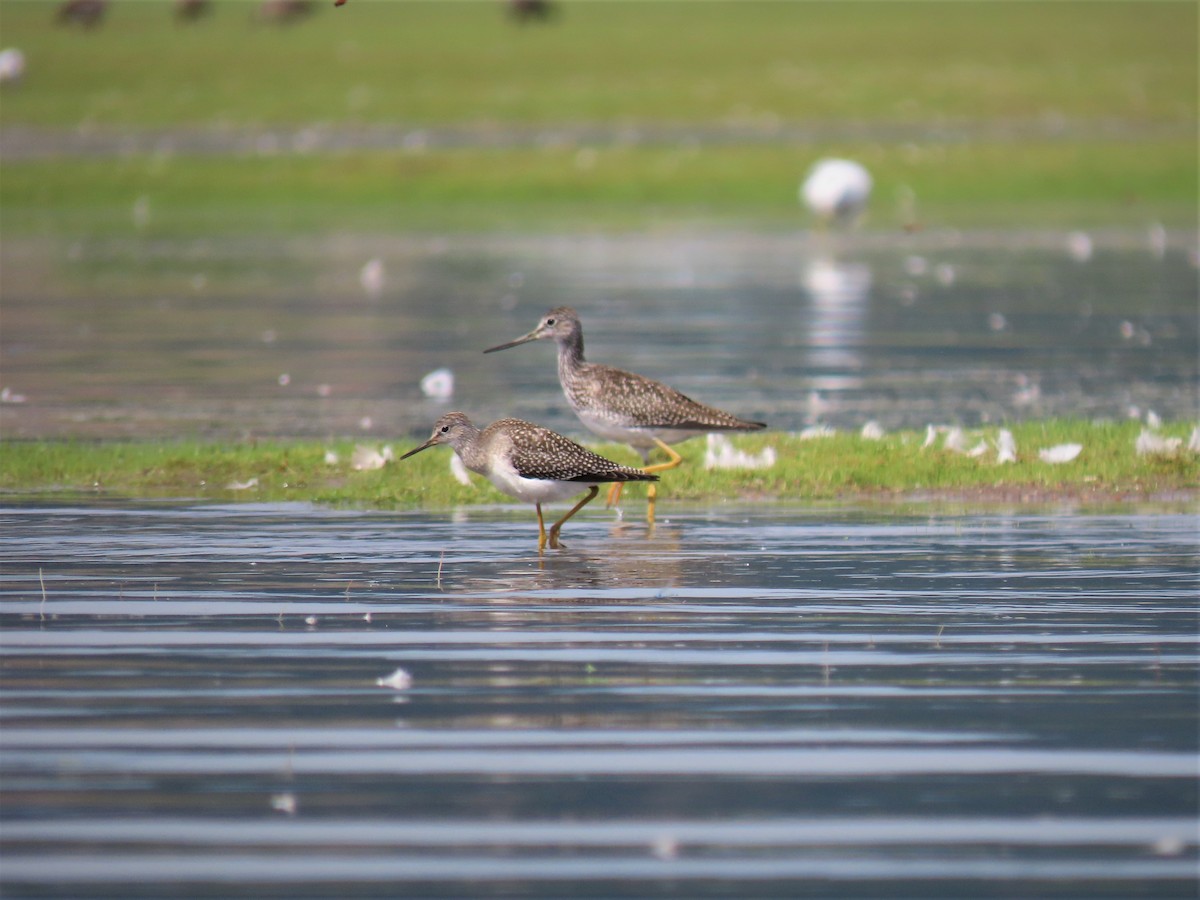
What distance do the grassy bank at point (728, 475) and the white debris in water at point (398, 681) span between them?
5064 mm

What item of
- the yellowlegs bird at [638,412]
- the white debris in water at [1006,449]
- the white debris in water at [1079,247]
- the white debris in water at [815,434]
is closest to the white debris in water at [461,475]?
the yellowlegs bird at [638,412]

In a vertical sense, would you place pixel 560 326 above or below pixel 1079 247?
below

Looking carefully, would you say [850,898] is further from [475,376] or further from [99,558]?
[475,376]

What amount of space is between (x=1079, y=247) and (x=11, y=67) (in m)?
34.1

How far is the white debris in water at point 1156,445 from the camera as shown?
14906 millimetres

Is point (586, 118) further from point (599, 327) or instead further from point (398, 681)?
point (398, 681)

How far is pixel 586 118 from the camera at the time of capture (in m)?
61.4

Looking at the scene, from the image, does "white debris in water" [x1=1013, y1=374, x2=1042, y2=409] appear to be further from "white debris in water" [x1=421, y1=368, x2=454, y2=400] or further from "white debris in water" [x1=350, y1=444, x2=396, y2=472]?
"white debris in water" [x1=350, y1=444, x2=396, y2=472]

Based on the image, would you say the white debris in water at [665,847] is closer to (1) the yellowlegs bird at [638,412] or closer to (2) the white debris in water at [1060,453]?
(1) the yellowlegs bird at [638,412]

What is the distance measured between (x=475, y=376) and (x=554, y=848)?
51.5ft

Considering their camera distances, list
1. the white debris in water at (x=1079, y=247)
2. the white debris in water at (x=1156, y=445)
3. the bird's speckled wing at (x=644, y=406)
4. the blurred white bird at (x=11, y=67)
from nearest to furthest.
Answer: the bird's speckled wing at (x=644, y=406), the white debris in water at (x=1156, y=445), the white debris in water at (x=1079, y=247), the blurred white bird at (x=11, y=67)

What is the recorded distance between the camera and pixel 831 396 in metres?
20.5

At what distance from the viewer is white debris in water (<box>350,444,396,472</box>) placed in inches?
590

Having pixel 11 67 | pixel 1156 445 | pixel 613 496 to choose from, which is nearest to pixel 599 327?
pixel 1156 445
